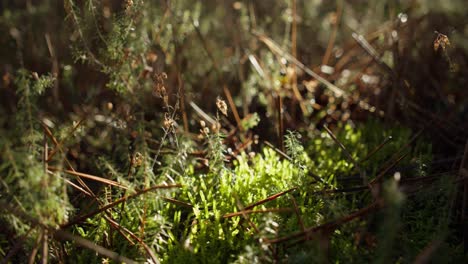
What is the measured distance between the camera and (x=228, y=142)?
6.55ft

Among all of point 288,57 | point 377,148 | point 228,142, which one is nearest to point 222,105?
point 228,142

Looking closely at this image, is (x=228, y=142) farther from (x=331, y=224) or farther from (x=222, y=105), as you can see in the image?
(x=331, y=224)

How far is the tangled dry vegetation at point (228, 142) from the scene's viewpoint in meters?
1.23

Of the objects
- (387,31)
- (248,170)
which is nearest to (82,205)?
(248,170)

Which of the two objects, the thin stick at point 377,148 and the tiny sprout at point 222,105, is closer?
the tiny sprout at point 222,105

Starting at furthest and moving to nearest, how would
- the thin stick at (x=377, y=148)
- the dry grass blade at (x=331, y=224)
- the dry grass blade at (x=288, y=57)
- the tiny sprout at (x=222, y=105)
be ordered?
the dry grass blade at (x=288, y=57), the thin stick at (x=377, y=148), the tiny sprout at (x=222, y=105), the dry grass blade at (x=331, y=224)

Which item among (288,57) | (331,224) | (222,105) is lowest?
(331,224)

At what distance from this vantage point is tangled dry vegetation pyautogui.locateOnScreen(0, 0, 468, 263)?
1.23 m

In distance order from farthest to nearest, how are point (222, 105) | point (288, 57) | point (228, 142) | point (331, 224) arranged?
point (288, 57) → point (228, 142) → point (222, 105) → point (331, 224)

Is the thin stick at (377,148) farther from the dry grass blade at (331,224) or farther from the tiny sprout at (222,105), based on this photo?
the tiny sprout at (222,105)

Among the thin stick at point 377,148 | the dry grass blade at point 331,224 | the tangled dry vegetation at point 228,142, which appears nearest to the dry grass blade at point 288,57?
the tangled dry vegetation at point 228,142

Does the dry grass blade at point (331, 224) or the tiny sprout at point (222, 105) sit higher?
the tiny sprout at point (222, 105)

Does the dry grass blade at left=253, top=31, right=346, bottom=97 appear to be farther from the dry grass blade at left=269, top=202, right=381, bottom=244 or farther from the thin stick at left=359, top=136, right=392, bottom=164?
the dry grass blade at left=269, top=202, right=381, bottom=244

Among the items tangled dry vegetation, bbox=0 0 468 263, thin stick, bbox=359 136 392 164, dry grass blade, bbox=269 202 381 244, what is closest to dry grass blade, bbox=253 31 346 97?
tangled dry vegetation, bbox=0 0 468 263
